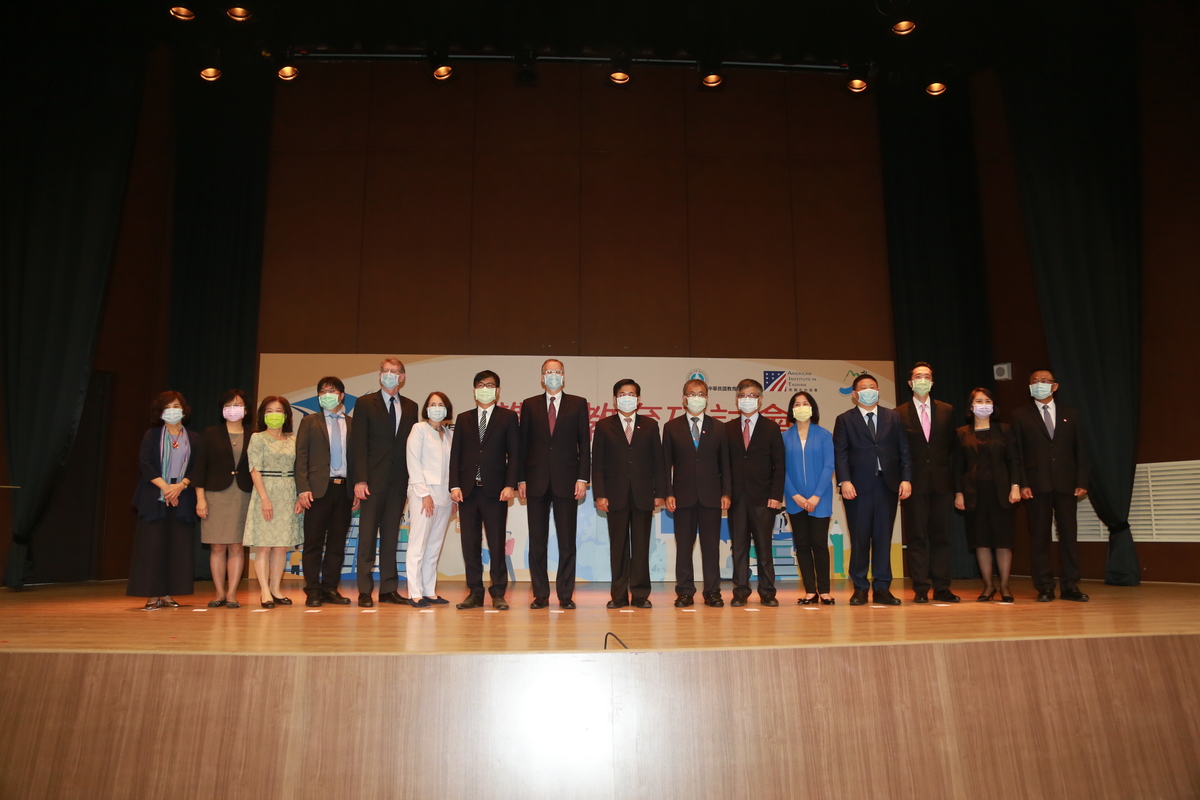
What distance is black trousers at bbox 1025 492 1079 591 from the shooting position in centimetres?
506

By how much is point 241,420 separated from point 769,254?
5.35 meters

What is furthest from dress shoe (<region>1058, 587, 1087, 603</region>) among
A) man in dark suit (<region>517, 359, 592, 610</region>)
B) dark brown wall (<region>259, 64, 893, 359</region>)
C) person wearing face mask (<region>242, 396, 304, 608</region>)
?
person wearing face mask (<region>242, 396, 304, 608</region>)

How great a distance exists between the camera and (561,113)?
322 inches

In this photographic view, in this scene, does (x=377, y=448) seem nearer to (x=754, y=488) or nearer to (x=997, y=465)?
(x=754, y=488)

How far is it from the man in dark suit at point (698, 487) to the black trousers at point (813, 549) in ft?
1.77

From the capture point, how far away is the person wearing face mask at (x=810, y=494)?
4988mm

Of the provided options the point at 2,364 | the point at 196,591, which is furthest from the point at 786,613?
the point at 2,364

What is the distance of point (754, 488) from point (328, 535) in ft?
8.95

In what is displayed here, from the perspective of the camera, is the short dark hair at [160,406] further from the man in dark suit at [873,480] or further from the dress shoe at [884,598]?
the dress shoe at [884,598]

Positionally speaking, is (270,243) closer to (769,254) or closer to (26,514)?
(26,514)

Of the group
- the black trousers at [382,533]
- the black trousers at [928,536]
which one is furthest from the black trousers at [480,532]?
the black trousers at [928,536]

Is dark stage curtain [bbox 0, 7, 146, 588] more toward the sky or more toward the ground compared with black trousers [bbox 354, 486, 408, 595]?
more toward the sky

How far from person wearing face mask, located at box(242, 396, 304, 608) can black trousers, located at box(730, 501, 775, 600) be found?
273cm

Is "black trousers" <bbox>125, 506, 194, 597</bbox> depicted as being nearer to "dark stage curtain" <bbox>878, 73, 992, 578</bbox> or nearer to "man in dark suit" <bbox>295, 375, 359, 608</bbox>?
"man in dark suit" <bbox>295, 375, 359, 608</bbox>
